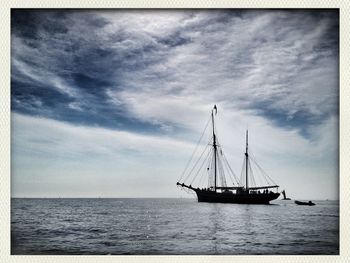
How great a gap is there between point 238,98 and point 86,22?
4.07 m

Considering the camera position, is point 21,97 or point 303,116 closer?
point 21,97

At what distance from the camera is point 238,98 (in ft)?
28.3

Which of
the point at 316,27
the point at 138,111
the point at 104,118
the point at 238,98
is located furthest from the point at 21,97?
the point at 316,27

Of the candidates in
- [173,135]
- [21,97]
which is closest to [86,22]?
[21,97]

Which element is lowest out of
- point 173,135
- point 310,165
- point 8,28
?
point 310,165

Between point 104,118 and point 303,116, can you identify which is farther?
point 104,118

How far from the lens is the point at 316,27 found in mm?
7367

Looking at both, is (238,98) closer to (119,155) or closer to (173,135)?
(173,135)

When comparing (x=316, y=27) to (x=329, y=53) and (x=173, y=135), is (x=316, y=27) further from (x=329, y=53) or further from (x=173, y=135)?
(x=173, y=135)

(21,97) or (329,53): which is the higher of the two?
(329,53)

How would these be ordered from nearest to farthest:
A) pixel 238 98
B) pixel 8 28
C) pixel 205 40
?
pixel 8 28
pixel 205 40
pixel 238 98

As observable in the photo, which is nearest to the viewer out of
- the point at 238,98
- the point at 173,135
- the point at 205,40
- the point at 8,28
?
the point at 8,28

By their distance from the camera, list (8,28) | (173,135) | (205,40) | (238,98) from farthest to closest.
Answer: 1. (173,135)
2. (238,98)
3. (205,40)
4. (8,28)

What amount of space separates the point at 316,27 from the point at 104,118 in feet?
18.1
